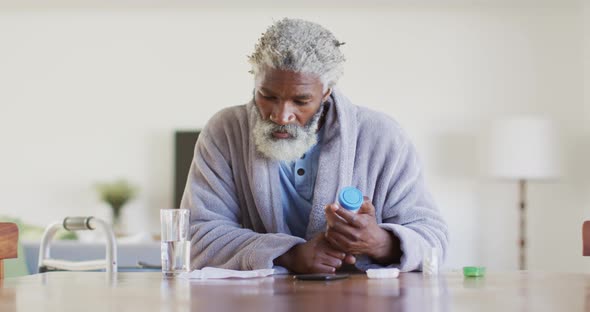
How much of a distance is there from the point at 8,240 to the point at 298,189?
698 millimetres

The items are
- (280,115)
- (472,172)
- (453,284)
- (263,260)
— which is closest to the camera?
(453,284)

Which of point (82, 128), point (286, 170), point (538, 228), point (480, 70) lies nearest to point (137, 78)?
point (82, 128)

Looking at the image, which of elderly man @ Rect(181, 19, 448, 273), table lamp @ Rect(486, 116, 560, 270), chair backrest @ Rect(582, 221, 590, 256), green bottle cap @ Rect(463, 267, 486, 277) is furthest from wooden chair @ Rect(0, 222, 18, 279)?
table lamp @ Rect(486, 116, 560, 270)

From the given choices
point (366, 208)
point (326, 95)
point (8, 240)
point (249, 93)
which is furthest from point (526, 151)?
point (8, 240)

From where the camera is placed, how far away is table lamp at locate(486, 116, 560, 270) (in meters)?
6.13

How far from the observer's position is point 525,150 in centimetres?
613

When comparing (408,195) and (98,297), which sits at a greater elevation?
(408,195)

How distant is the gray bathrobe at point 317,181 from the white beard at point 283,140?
4 cm

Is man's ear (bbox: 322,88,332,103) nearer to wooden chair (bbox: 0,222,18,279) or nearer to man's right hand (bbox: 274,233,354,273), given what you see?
man's right hand (bbox: 274,233,354,273)

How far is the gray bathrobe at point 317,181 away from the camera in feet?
6.83

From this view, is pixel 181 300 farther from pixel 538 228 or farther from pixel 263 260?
pixel 538 228

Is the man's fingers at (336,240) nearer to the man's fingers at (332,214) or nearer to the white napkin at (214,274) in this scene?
the man's fingers at (332,214)

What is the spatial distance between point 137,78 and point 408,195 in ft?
16.2

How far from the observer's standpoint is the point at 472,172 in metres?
6.66
